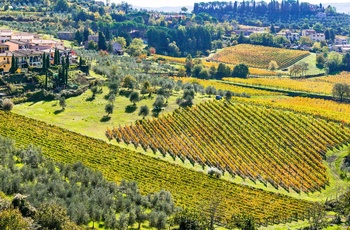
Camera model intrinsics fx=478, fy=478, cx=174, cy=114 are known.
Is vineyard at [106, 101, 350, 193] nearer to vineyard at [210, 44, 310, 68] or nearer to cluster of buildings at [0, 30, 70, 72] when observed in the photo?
cluster of buildings at [0, 30, 70, 72]

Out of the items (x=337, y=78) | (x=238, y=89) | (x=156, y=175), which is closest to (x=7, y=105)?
(x=156, y=175)

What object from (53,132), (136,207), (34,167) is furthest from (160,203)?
(53,132)

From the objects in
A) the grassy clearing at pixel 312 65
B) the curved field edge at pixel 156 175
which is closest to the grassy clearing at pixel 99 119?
the curved field edge at pixel 156 175

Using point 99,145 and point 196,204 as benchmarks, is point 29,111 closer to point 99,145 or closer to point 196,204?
point 99,145

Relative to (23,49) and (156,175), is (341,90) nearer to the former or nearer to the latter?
(156,175)

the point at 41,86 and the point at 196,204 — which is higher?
the point at 41,86
